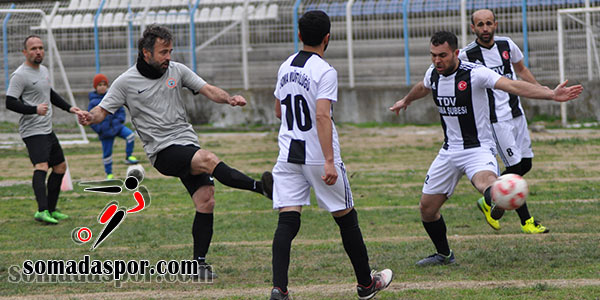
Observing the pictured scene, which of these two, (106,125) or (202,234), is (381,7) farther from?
(202,234)

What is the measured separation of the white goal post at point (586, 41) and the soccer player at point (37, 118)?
1315 centimetres

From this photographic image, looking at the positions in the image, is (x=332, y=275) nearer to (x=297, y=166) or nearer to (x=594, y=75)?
(x=297, y=166)

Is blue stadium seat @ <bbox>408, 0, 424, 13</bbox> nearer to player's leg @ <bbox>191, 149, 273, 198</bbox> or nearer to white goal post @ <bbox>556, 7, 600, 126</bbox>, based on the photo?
white goal post @ <bbox>556, 7, 600, 126</bbox>

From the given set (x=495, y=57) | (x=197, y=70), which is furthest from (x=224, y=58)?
(x=495, y=57)

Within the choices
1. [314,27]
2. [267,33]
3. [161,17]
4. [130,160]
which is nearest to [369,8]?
[267,33]

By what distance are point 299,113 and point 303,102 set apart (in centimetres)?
9

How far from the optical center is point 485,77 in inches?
261

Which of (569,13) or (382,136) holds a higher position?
(569,13)

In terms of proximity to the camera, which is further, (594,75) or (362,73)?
(362,73)

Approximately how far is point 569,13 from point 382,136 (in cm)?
542

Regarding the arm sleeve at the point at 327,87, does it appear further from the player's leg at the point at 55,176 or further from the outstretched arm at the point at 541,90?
the player's leg at the point at 55,176

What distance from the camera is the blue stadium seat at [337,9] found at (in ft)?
73.4

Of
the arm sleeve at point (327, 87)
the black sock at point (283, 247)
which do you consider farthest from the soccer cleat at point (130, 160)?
the arm sleeve at point (327, 87)

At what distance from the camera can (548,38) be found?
797 inches
